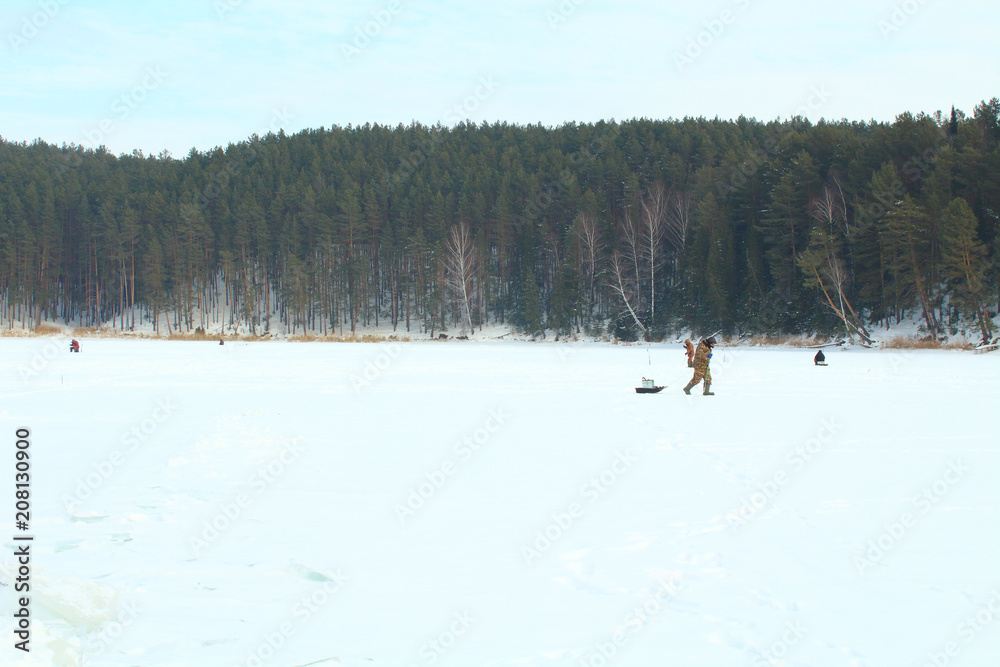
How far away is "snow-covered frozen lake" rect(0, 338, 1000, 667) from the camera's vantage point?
4.48 metres

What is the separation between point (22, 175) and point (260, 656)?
116 meters

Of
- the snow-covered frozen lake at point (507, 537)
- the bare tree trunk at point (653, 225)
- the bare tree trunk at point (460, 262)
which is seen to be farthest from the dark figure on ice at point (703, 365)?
the bare tree trunk at point (460, 262)

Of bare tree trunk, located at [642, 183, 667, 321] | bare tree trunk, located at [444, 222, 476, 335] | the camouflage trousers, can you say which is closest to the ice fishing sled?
the camouflage trousers

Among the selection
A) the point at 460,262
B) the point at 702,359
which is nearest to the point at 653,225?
the point at 460,262

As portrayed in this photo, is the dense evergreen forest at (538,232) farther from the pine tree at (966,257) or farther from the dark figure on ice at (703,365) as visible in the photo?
the dark figure on ice at (703,365)

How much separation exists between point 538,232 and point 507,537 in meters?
67.2

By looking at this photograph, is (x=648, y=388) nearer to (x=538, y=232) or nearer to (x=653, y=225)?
(x=653, y=225)

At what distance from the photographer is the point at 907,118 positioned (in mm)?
45125

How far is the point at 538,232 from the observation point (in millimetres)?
72562

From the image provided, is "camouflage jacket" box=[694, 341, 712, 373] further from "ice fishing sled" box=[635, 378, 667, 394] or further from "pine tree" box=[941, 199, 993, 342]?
"pine tree" box=[941, 199, 993, 342]

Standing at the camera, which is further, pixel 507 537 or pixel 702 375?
pixel 702 375

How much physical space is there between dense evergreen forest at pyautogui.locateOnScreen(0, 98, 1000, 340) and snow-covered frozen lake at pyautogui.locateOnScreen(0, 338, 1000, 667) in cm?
→ 3227

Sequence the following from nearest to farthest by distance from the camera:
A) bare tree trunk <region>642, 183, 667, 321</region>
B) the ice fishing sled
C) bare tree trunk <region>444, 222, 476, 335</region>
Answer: the ice fishing sled, bare tree trunk <region>642, 183, 667, 321</region>, bare tree trunk <region>444, 222, 476, 335</region>

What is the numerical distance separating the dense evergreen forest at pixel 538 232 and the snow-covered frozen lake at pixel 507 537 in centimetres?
3227
